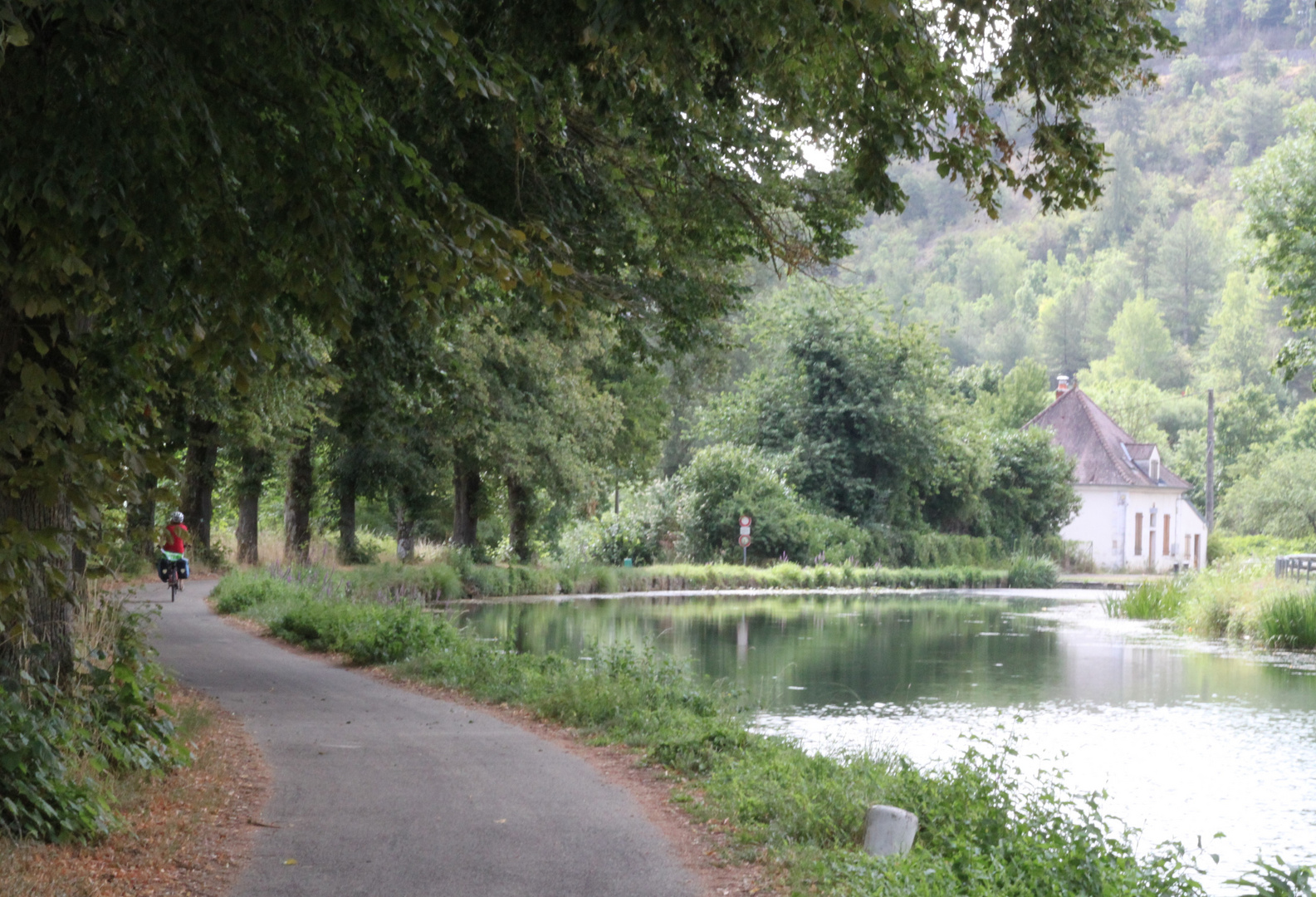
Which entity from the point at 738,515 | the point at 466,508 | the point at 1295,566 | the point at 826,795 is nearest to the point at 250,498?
the point at 466,508

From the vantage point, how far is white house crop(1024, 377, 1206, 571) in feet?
223

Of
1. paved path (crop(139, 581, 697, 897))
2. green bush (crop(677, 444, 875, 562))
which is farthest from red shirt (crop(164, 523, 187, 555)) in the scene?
green bush (crop(677, 444, 875, 562))

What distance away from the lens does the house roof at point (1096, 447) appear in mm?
69062

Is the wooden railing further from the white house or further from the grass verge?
the white house

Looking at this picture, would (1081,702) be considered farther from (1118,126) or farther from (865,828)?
(1118,126)

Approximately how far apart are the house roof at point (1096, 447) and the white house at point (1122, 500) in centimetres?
4

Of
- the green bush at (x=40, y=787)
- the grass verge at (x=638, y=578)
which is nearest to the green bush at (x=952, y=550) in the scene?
the grass verge at (x=638, y=578)

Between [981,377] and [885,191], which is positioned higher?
[981,377]

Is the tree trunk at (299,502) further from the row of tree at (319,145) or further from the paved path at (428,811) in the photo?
the row of tree at (319,145)

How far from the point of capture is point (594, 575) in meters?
39.9

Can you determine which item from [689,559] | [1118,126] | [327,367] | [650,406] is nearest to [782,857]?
[327,367]

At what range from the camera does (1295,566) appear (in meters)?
29.1

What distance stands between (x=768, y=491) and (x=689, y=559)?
13.5ft

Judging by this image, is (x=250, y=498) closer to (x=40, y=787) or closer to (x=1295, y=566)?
(x=1295, y=566)
